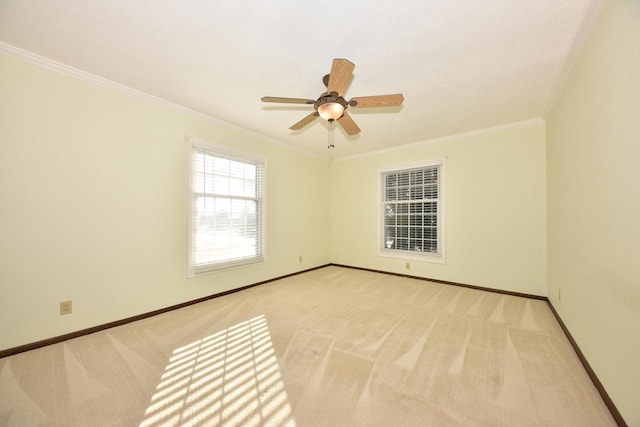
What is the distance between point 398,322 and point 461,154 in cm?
301

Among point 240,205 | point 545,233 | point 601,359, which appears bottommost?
point 601,359

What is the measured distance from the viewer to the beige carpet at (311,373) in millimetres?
1438

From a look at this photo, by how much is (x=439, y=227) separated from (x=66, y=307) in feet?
16.3

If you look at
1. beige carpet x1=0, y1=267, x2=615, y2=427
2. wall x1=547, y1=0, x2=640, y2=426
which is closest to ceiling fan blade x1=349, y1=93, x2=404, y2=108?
wall x1=547, y1=0, x2=640, y2=426

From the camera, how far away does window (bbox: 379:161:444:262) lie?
4363 millimetres

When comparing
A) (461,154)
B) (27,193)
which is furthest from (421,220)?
(27,193)

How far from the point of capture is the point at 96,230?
247cm

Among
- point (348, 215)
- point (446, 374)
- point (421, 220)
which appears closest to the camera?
point (446, 374)

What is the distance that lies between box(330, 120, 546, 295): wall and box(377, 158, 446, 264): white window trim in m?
0.07

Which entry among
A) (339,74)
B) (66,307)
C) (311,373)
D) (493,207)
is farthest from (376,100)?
(66,307)

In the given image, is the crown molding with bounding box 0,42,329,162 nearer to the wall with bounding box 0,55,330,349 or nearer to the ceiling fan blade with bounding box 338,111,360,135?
the wall with bounding box 0,55,330,349

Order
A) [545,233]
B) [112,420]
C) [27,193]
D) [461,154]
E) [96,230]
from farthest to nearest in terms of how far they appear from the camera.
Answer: [461,154] → [545,233] → [96,230] → [27,193] → [112,420]

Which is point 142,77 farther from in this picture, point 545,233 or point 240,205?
point 545,233

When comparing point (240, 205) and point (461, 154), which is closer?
point (240, 205)
